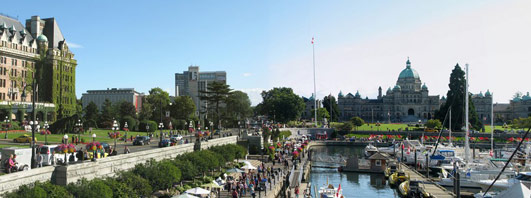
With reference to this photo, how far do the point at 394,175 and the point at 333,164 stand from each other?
16487 mm

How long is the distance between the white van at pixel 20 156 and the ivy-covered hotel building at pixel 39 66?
50.5 meters

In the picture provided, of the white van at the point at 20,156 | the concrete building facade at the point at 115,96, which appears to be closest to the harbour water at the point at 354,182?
the white van at the point at 20,156

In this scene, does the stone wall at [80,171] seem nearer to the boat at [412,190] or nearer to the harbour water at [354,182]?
the harbour water at [354,182]

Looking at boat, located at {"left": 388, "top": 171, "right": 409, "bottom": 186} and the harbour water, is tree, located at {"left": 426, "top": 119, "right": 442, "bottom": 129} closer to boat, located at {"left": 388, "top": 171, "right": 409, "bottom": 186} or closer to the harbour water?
the harbour water

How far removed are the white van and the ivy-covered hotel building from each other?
5045 centimetres

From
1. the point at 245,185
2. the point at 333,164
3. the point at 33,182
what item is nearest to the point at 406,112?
the point at 333,164

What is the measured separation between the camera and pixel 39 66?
261 feet

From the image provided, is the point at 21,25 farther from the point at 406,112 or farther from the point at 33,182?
the point at 406,112

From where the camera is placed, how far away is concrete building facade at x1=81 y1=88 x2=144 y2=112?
166 m

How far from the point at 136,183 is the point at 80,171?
144 inches

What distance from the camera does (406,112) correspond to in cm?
19712

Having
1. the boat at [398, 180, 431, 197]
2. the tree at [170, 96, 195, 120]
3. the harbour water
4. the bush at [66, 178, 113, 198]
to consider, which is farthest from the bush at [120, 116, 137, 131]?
the bush at [66, 178, 113, 198]

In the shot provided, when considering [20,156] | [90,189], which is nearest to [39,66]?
[20,156]

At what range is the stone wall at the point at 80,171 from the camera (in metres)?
21.0
